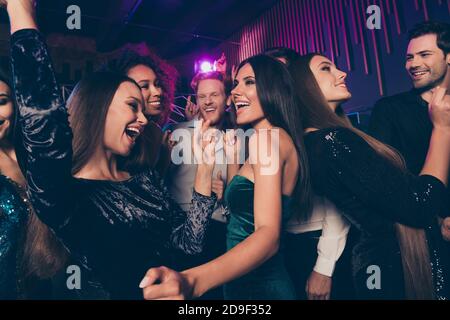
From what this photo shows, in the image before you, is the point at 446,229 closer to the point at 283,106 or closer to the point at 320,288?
the point at 320,288

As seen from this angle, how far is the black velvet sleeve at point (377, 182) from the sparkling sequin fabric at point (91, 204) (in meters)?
0.56

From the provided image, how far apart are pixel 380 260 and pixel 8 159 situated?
1.68 meters

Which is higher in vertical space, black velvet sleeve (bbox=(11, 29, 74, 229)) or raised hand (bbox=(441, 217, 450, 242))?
black velvet sleeve (bbox=(11, 29, 74, 229))

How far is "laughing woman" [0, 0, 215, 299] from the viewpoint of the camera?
82 cm

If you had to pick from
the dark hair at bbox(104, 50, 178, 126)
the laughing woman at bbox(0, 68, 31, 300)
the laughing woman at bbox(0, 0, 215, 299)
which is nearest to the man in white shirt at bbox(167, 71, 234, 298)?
the dark hair at bbox(104, 50, 178, 126)

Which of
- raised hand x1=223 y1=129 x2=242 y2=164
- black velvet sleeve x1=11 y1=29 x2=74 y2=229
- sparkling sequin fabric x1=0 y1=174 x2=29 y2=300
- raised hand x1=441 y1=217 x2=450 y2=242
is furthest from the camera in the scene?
raised hand x1=223 y1=129 x2=242 y2=164

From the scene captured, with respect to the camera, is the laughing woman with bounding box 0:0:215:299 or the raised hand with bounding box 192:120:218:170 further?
the raised hand with bounding box 192:120:218:170

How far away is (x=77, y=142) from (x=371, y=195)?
1190mm

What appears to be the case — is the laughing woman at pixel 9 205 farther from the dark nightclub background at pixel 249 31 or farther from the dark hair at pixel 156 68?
the dark nightclub background at pixel 249 31

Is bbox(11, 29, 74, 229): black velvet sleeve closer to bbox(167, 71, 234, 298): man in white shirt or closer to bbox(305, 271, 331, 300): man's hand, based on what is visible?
bbox(167, 71, 234, 298): man in white shirt

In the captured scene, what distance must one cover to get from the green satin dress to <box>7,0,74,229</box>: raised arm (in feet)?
2.23

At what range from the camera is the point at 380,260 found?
1.33 meters

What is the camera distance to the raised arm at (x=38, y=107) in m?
0.81
